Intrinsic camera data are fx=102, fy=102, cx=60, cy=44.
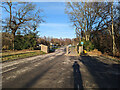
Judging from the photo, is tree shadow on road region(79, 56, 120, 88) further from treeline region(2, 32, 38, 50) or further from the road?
treeline region(2, 32, 38, 50)

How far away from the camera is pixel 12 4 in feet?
74.0

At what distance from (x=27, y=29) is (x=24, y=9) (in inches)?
184

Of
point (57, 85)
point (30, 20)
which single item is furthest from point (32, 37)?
point (57, 85)

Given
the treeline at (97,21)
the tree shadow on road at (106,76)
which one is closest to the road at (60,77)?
the tree shadow on road at (106,76)

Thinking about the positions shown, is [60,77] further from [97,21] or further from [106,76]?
[97,21]

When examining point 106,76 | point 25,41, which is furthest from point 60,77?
point 25,41

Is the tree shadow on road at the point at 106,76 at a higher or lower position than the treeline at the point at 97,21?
lower

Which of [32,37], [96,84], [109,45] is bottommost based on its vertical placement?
[96,84]

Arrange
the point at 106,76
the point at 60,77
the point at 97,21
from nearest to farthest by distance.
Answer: the point at 60,77
the point at 106,76
the point at 97,21

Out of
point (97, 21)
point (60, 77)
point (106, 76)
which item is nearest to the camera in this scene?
point (60, 77)

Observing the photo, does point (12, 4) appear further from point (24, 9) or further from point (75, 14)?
point (75, 14)

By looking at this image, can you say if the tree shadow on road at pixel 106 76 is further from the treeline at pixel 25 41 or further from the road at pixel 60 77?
the treeline at pixel 25 41

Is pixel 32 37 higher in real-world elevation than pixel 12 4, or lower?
lower

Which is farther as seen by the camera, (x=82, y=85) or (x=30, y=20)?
(x=30, y=20)
